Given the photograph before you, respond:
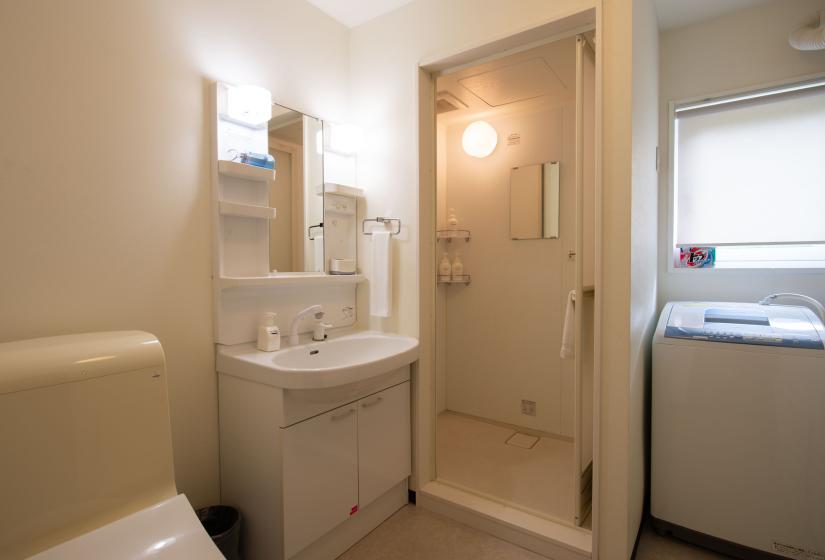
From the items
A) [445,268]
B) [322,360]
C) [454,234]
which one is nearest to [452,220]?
[454,234]

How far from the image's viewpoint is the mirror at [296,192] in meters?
1.95

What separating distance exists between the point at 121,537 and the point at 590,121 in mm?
2199

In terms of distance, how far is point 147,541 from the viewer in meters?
0.99

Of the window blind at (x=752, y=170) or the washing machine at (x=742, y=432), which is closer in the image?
the washing machine at (x=742, y=432)

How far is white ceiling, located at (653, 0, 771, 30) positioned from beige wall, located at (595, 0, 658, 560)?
69 cm

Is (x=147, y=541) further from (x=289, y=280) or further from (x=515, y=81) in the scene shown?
(x=515, y=81)

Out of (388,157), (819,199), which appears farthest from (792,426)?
(388,157)

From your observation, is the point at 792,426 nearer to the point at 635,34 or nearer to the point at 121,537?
the point at 635,34

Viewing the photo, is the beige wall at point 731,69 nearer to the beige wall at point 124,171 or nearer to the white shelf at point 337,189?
the white shelf at point 337,189

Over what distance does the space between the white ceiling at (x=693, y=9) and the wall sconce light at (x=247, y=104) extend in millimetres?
2024

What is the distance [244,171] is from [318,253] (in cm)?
58

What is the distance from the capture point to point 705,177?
2.33 metres

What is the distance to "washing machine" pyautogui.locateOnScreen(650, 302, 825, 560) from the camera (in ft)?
5.19

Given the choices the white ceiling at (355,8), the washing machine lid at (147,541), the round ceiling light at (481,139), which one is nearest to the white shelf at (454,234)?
the round ceiling light at (481,139)
